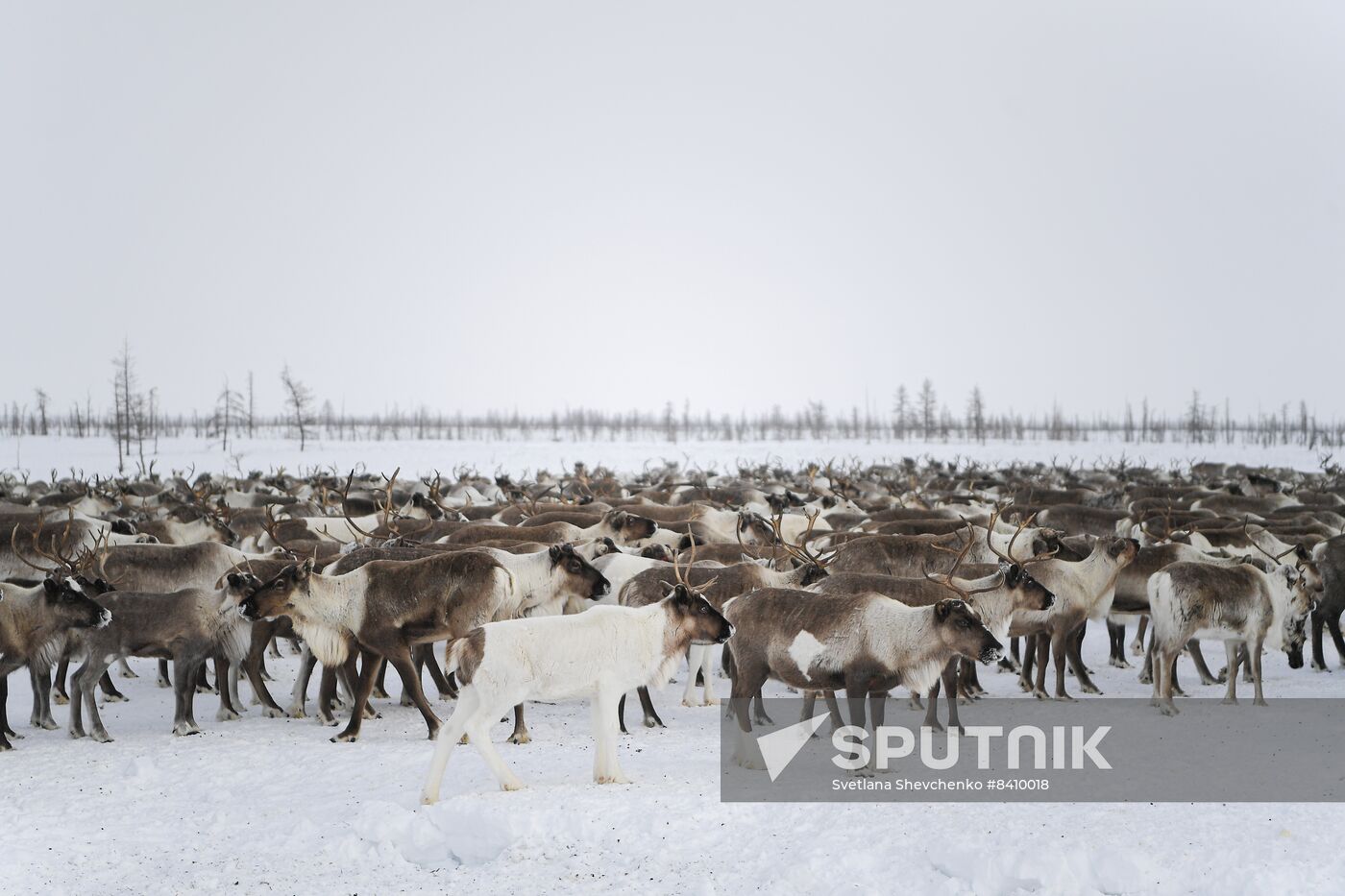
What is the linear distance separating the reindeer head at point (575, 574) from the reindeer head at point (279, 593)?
2.04m

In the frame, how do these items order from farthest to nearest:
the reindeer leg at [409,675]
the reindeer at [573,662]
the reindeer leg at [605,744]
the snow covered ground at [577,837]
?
the reindeer leg at [409,675] < the reindeer leg at [605,744] < the reindeer at [573,662] < the snow covered ground at [577,837]

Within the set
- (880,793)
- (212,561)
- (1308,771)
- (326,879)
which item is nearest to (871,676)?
(880,793)

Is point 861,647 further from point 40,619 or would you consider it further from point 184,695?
point 40,619

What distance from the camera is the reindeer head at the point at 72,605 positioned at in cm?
867

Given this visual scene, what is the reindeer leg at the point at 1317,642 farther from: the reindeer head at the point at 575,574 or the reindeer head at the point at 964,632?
the reindeer head at the point at 575,574

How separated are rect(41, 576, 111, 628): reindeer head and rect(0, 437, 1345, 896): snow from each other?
1.09m

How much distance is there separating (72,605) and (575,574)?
410 cm

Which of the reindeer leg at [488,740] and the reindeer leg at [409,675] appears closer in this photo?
the reindeer leg at [488,740]

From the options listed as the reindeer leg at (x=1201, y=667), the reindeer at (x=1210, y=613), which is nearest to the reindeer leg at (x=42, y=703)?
the reindeer at (x=1210, y=613)

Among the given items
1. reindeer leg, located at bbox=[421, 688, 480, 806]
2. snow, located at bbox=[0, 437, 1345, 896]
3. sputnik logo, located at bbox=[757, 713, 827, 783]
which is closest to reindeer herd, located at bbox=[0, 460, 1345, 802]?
reindeer leg, located at bbox=[421, 688, 480, 806]

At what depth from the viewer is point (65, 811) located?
691 centimetres

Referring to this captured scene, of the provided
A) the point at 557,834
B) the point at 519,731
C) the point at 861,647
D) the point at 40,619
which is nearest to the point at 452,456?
the point at 40,619

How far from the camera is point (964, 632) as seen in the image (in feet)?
24.4

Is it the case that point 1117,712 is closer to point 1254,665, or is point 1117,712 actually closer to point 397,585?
point 1254,665
